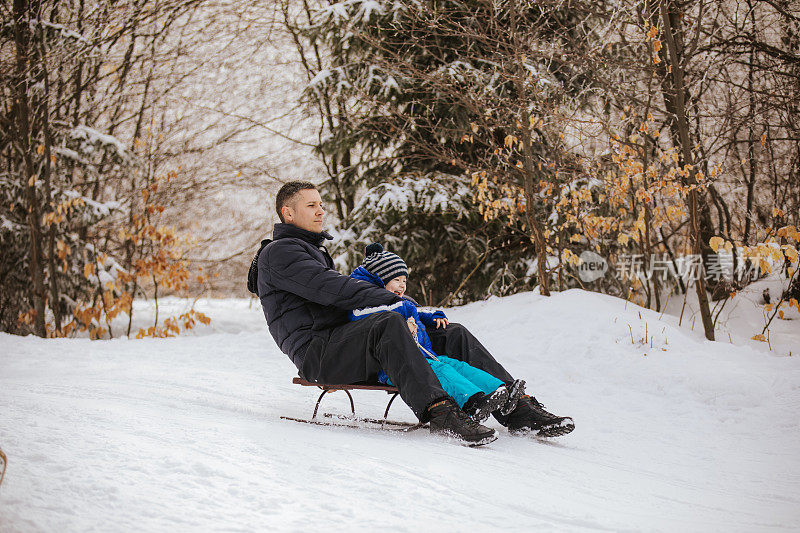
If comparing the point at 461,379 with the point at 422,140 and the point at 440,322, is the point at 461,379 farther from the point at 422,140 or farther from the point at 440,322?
the point at 422,140

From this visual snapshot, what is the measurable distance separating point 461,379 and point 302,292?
0.91m

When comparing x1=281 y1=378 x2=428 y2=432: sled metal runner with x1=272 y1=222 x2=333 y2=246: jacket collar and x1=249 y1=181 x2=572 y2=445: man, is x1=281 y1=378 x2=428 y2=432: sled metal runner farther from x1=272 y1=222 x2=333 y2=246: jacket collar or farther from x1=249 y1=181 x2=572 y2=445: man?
x1=272 y1=222 x2=333 y2=246: jacket collar

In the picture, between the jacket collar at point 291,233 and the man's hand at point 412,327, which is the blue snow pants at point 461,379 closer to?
the man's hand at point 412,327

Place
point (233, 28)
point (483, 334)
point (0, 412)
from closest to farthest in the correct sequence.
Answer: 1. point (0, 412)
2. point (483, 334)
3. point (233, 28)

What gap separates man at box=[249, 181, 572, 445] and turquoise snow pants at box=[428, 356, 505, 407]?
0.13m

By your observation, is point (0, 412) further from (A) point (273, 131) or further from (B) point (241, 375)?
(A) point (273, 131)

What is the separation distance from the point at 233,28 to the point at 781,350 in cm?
1009

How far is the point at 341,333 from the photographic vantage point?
321 centimetres

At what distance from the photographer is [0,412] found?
8.67ft

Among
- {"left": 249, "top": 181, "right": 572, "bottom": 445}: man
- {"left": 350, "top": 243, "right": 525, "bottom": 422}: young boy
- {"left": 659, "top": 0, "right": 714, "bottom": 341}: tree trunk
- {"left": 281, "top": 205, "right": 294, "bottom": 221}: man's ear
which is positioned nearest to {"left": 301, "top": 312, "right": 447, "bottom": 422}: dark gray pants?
{"left": 249, "top": 181, "right": 572, "bottom": 445}: man

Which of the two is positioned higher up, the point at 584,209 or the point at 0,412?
the point at 584,209

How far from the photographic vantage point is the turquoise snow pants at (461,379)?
3123mm

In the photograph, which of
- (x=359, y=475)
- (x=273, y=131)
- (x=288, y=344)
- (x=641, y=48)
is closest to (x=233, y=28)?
(x=273, y=131)

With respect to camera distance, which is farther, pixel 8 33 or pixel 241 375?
pixel 8 33
